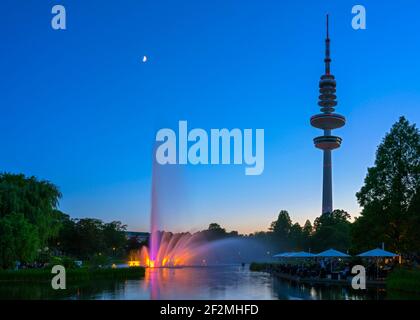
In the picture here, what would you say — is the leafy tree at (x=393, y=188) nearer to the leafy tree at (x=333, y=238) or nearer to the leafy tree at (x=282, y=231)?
the leafy tree at (x=333, y=238)

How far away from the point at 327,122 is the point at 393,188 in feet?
493

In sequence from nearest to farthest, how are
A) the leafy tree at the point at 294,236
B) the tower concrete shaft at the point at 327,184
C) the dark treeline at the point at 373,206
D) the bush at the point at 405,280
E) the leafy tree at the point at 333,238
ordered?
the bush at the point at 405,280
the dark treeline at the point at 373,206
the leafy tree at the point at 333,238
the leafy tree at the point at 294,236
the tower concrete shaft at the point at 327,184

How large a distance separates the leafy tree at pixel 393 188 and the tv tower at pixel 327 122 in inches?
5550

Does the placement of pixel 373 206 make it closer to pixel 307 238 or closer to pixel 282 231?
pixel 307 238

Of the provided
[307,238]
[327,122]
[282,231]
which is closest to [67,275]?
[307,238]

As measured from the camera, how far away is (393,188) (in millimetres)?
42625

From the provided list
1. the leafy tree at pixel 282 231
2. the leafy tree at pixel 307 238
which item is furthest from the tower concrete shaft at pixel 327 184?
the leafy tree at pixel 307 238

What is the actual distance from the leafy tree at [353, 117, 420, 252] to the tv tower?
141 meters

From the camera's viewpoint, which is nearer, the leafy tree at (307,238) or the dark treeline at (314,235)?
the dark treeline at (314,235)

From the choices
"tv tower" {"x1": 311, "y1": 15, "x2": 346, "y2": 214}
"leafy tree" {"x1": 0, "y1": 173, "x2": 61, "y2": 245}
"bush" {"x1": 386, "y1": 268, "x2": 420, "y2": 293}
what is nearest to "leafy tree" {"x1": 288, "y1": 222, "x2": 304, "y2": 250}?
→ "tv tower" {"x1": 311, "y1": 15, "x2": 346, "y2": 214}

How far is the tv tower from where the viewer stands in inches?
7274

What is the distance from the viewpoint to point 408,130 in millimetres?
43062

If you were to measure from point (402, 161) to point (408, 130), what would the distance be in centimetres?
291

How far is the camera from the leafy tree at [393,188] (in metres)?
41.7
